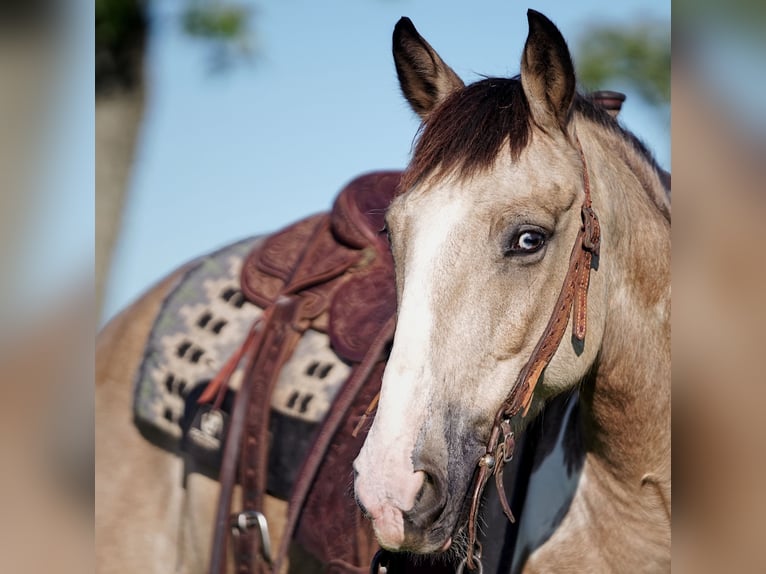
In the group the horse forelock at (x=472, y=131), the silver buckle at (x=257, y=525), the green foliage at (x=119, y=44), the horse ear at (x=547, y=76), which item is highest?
the green foliage at (x=119, y=44)

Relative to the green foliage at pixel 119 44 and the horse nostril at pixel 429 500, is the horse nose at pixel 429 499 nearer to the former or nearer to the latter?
the horse nostril at pixel 429 500

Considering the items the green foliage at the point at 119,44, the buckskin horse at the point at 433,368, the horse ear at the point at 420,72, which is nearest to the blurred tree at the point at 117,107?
the green foliage at the point at 119,44

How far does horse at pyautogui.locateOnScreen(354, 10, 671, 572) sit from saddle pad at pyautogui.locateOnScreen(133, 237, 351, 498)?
0.80 m

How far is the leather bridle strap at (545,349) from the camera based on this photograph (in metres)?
1.56

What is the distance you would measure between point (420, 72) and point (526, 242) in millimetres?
565

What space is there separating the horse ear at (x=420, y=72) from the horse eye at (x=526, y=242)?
18.0 inches

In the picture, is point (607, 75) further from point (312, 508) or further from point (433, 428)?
point (433, 428)

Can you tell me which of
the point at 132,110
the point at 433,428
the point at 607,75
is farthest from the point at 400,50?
the point at 607,75

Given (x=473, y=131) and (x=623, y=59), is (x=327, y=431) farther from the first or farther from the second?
(x=623, y=59)

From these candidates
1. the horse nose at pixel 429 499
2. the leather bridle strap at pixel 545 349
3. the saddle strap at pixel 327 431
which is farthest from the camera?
the saddle strap at pixel 327 431

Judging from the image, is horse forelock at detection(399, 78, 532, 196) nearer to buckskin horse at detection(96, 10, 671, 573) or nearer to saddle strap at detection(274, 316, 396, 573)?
buckskin horse at detection(96, 10, 671, 573)
